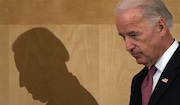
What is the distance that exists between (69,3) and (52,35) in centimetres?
21

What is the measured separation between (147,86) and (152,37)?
178 millimetres

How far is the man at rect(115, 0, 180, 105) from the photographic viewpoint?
1.04 m

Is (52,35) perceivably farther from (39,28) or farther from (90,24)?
(90,24)

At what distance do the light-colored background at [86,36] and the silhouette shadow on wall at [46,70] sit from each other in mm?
30

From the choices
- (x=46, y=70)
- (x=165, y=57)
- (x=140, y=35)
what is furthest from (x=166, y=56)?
(x=46, y=70)

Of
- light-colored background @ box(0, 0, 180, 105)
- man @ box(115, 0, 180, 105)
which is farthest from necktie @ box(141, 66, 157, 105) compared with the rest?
light-colored background @ box(0, 0, 180, 105)

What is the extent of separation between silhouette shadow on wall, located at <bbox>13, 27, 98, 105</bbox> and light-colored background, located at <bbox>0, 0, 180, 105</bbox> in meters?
0.03

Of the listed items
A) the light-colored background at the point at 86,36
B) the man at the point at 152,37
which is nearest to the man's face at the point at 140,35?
the man at the point at 152,37

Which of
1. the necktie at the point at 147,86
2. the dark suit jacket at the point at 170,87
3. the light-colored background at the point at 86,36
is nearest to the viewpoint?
the dark suit jacket at the point at 170,87

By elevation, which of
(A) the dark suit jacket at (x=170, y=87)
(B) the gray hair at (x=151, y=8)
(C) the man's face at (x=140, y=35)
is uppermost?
(B) the gray hair at (x=151, y=8)

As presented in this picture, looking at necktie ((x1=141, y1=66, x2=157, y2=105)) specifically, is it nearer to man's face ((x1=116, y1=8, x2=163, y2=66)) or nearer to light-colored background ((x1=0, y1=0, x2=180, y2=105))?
man's face ((x1=116, y1=8, x2=163, y2=66))

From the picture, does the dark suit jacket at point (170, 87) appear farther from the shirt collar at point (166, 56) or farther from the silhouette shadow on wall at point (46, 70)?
the silhouette shadow on wall at point (46, 70)

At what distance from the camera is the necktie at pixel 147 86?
1.12 meters

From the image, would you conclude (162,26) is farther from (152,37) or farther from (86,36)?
(86,36)
